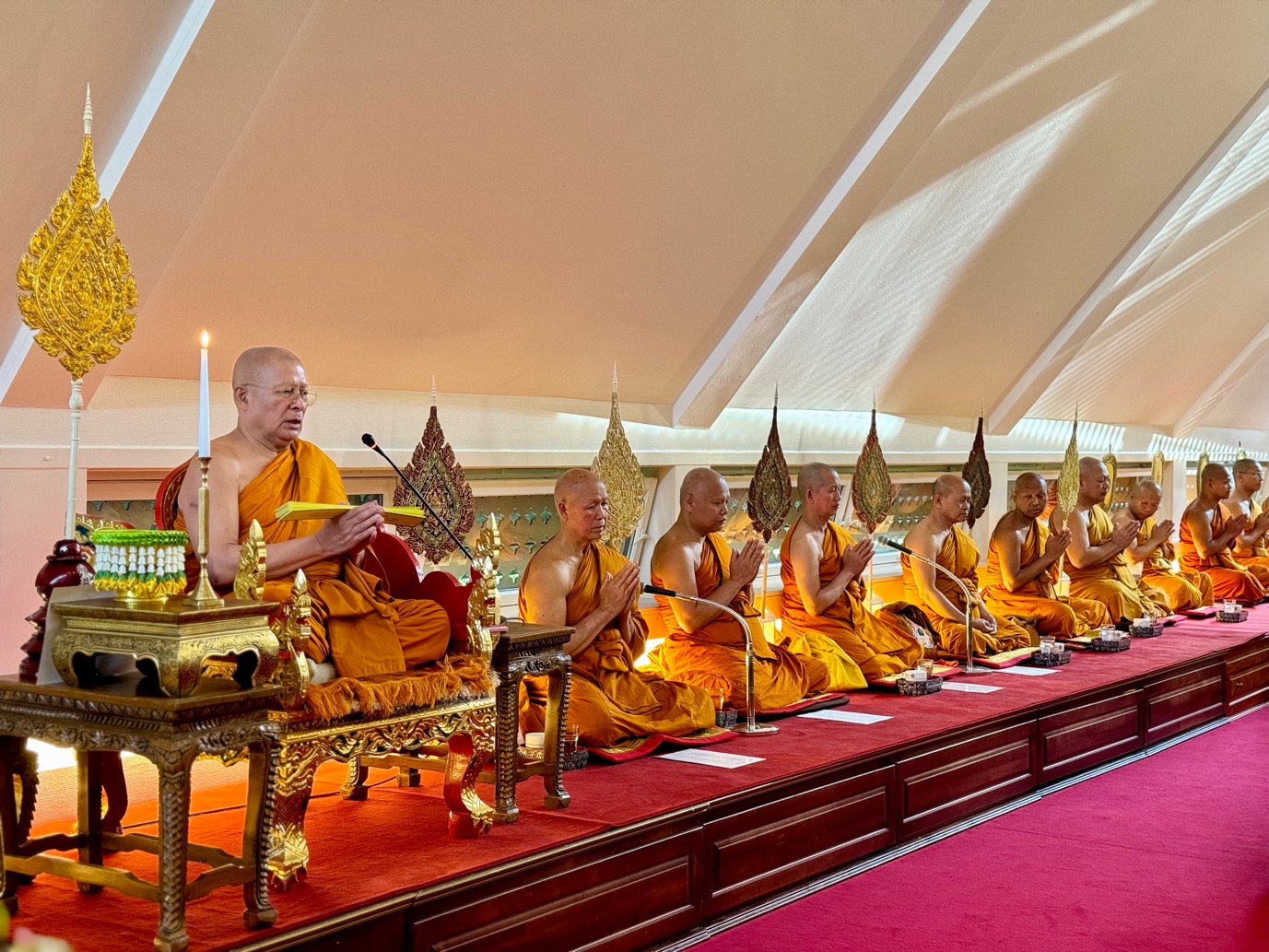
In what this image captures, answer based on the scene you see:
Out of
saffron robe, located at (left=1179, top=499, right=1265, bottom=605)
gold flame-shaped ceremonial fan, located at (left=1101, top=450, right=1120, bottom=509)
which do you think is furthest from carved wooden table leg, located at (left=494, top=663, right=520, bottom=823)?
saffron robe, located at (left=1179, top=499, right=1265, bottom=605)

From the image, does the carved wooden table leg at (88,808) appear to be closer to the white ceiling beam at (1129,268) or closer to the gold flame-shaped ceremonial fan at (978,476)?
the gold flame-shaped ceremonial fan at (978,476)

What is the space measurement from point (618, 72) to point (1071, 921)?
2921 millimetres

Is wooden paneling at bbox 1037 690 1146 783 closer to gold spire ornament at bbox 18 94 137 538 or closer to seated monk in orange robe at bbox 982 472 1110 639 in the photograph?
seated monk in orange robe at bbox 982 472 1110 639

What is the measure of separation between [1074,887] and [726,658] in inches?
66.7

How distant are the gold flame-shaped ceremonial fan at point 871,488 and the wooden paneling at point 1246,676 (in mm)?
1840

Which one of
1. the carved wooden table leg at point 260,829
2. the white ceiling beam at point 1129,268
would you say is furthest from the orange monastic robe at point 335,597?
the white ceiling beam at point 1129,268

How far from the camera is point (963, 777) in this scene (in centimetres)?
477

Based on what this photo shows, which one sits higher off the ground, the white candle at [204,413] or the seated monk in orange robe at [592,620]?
the white candle at [204,413]

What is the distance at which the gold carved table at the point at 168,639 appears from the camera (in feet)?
8.23

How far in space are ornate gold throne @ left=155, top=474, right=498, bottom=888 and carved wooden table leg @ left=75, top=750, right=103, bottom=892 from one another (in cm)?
44

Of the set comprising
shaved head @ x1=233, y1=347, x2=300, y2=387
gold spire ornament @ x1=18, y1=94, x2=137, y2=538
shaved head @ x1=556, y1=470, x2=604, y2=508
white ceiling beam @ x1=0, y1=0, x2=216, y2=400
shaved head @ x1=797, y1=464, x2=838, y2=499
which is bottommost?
→ shaved head @ x1=556, y1=470, x2=604, y2=508

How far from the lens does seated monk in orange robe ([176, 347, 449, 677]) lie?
3109 mm

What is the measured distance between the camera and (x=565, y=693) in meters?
3.80

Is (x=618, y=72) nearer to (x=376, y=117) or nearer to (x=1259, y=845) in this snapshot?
(x=376, y=117)
